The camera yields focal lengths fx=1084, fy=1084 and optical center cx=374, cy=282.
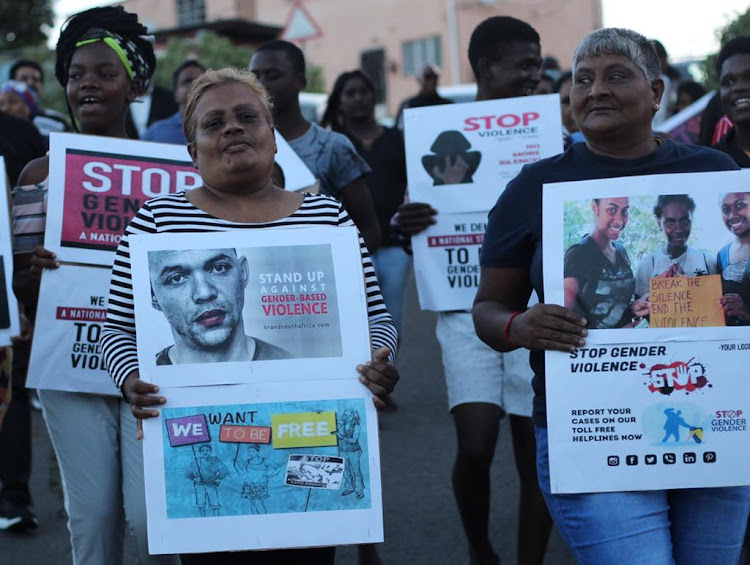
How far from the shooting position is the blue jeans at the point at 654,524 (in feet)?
8.86

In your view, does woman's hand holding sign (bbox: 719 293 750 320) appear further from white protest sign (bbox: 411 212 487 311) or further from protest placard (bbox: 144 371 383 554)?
white protest sign (bbox: 411 212 487 311)

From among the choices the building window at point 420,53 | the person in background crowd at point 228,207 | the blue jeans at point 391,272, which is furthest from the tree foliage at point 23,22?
the person in background crowd at point 228,207

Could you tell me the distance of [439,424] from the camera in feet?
23.8

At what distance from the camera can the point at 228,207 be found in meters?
2.94

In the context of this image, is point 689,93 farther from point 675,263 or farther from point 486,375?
point 675,263

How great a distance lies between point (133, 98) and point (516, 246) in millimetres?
1852

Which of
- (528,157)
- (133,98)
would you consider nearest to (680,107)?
(528,157)

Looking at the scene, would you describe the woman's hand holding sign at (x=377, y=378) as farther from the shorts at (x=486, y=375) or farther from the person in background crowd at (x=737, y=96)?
the person in background crowd at (x=737, y=96)

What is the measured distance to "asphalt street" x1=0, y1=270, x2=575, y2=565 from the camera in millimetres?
5055

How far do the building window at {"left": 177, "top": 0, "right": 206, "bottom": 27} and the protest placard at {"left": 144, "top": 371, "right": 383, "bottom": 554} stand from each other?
4040 cm

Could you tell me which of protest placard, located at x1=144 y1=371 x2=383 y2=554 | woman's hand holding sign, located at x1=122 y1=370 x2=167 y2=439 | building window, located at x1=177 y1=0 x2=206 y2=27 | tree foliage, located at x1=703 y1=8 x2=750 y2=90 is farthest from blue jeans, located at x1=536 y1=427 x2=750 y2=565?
building window, located at x1=177 y1=0 x2=206 y2=27

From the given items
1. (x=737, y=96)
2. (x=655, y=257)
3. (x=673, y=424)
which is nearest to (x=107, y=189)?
Result: (x=655, y=257)

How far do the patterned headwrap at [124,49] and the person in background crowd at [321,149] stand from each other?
2.73 ft

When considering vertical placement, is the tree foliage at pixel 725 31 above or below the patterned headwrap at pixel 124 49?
above
